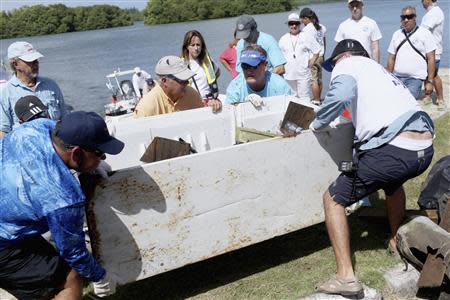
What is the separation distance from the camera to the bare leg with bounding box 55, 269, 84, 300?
9.04 feet

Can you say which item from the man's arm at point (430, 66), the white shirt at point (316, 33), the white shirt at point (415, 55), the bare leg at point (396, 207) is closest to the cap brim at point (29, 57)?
the bare leg at point (396, 207)

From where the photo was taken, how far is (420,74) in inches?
269

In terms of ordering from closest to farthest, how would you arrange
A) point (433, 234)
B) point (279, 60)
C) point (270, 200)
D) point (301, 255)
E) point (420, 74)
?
point (433, 234), point (270, 200), point (301, 255), point (279, 60), point (420, 74)

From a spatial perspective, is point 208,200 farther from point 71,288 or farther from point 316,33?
point 316,33

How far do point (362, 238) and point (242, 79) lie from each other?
72.2 inches

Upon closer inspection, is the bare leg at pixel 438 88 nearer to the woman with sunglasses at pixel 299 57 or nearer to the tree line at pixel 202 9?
the woman with sunglasses at pixel 299 57

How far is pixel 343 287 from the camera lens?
10.4ft

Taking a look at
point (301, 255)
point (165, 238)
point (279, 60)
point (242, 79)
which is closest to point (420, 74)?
point (279, 60)

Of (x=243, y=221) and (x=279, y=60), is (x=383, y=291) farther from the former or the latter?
(x=279, y=60)

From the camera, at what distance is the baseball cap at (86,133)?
247 centimetres

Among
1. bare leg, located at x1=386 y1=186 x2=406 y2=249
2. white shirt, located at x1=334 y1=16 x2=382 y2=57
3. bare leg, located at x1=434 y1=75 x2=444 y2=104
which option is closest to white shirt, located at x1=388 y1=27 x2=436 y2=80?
white shirt, located at x1=334 y1=16 x2=382 y2=57

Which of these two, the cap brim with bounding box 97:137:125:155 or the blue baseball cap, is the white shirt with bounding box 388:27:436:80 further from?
the cap brim with bounding box 97:137:125:155

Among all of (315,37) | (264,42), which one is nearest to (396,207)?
(264,42)

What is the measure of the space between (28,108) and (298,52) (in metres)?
4.92
